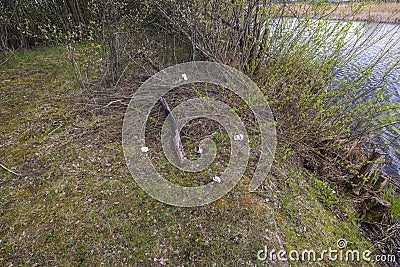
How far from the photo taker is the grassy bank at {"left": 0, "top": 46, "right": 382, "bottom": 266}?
79.1 inches

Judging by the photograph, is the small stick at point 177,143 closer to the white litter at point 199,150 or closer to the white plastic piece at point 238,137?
the white litter at point 199,150

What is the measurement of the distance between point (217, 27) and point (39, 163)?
108 inches

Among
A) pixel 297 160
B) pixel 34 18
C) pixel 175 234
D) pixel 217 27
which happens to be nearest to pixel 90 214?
pixel 175 234

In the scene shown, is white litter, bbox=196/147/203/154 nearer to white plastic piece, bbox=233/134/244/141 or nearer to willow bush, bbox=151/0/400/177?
white plastic piece, bbox=233/134/244/141

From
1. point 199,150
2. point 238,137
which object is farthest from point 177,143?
point 238,137

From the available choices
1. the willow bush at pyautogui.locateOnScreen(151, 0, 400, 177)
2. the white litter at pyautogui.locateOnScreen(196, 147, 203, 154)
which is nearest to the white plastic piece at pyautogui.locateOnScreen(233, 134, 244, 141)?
the white litter at pyautogui.locateOnScreen(196, 147, 203, 154)

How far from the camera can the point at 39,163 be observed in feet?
8.96

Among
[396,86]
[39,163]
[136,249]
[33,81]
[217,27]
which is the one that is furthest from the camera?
[396,86]

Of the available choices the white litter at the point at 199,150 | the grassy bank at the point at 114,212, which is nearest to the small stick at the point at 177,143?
the white litter at the point at 199,150

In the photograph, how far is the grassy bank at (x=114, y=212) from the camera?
2.01m

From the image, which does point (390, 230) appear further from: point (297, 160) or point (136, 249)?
point (136, 249)

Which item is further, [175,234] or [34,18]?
[34,18]

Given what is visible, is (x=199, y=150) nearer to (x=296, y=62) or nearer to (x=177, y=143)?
(x=177, y=143)

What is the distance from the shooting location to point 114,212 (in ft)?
7.46
